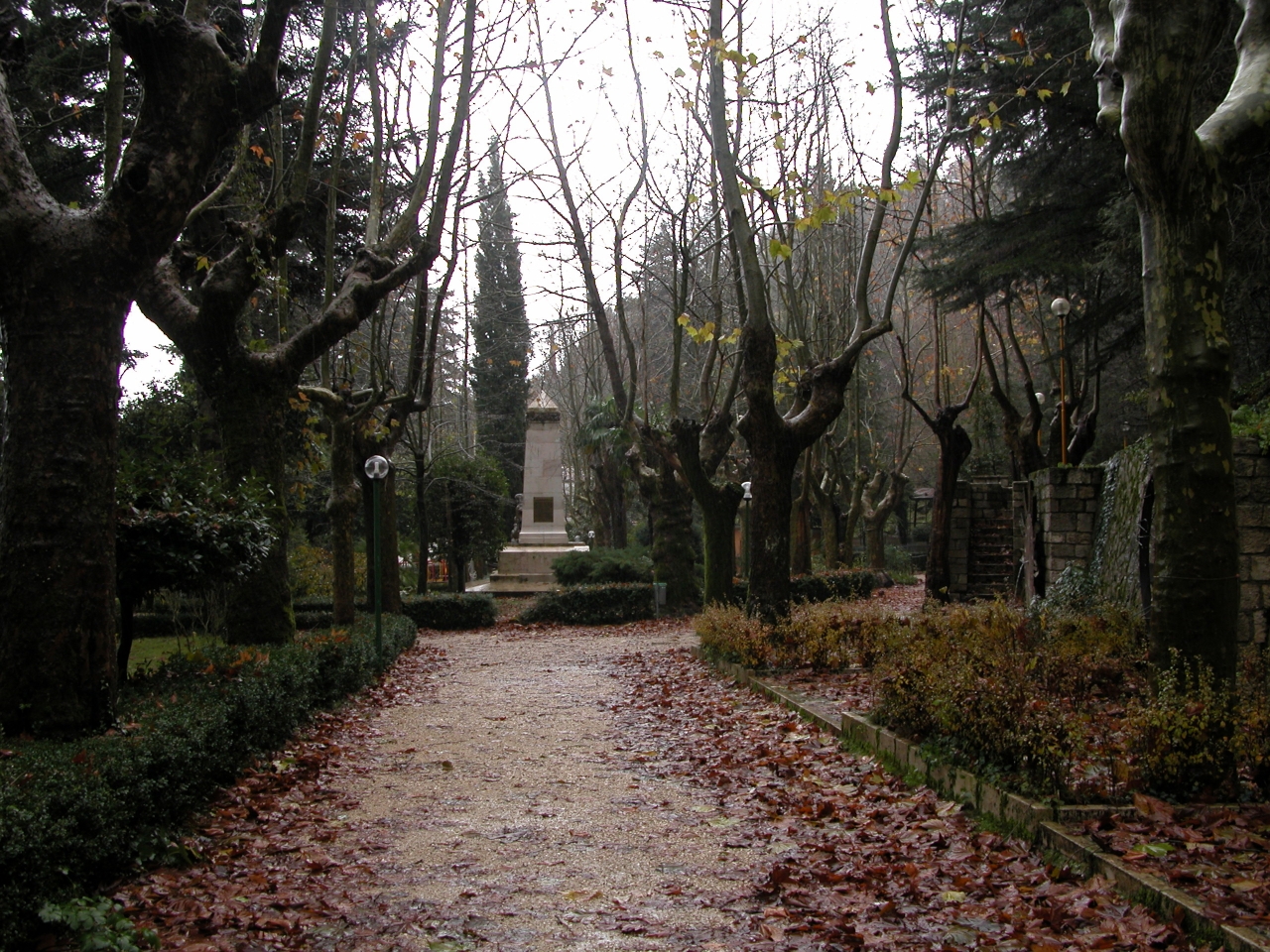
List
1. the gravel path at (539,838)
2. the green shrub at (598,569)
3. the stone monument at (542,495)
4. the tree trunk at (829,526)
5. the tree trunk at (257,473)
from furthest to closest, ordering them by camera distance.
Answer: the tree trunk at (829,526) → the stone monument at (542,495) → the green shrub at (598,569) → the tree trunk at (257,473) → the gravel path at (539,838)

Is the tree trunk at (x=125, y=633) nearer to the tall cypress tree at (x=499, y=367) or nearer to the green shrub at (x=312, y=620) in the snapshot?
the green shrub at (x=312, y=620)

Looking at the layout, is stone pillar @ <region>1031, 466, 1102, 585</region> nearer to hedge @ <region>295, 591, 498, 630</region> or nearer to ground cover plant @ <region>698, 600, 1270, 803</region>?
ground cover plant @ <region>698, 600, 1270, 803</region>

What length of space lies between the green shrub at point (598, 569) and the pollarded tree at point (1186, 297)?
18.4 meters

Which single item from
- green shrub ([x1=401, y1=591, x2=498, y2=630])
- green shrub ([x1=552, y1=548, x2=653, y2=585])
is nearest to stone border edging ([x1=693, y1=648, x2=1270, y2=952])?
green shrub ([x1=401, y1=591, x2=498, y2=630])

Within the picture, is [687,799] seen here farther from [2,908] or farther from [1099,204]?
[1099,204]

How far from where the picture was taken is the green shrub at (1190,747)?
4.71m

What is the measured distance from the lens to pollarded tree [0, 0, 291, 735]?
5520mm

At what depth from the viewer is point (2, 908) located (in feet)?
11.2

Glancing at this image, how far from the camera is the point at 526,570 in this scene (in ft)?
88.5

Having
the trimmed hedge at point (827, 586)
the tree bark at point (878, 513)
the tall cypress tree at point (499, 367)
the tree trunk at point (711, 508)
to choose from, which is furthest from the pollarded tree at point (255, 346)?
the tall cypress tree at point (499, 367)

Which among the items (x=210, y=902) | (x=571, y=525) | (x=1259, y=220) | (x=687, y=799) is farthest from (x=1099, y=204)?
(x=571, y=525)

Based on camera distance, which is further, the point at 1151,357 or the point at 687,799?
the point at 687,799

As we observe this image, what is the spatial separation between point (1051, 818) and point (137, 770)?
434 cm

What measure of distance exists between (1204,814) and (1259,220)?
28.3 feet
